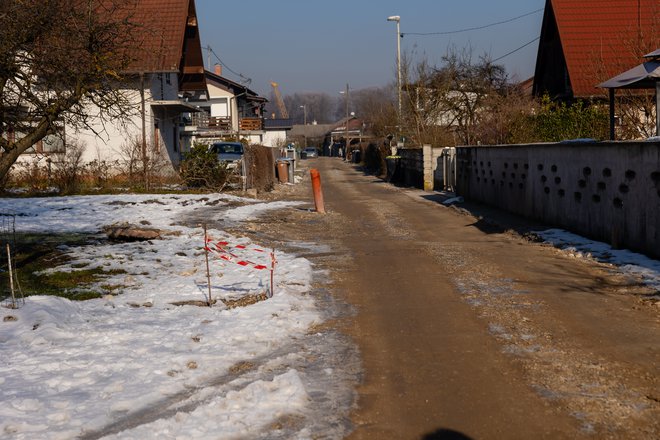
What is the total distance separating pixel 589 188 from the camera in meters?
13.8

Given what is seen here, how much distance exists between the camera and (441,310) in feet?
28.7

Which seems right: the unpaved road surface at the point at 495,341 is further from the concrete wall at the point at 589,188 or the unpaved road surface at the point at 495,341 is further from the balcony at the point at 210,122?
the balcony at the point at 210,122

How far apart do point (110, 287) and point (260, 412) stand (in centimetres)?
536

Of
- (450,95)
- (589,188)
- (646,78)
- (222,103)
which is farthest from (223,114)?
(589,188)

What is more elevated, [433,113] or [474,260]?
[433,113]

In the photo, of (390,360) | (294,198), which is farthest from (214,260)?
(294,198)

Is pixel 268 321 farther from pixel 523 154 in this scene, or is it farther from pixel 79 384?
pixel 523 154

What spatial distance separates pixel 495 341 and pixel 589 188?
7360 mm

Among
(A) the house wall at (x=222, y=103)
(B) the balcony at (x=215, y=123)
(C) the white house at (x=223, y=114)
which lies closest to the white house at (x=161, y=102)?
(B) the balcony at (x=215, y=123)

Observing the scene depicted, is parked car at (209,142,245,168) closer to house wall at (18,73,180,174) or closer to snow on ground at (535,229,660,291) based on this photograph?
house wall at (18,73,180,174)

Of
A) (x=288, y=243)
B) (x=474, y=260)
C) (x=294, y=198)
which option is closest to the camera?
(x=474, y=260)

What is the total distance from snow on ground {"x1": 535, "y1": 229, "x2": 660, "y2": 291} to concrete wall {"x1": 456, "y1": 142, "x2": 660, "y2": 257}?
189mm

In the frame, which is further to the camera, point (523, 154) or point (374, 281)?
point (523, 154)

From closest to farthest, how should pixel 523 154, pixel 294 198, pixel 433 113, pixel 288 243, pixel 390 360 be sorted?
pixel 390 360, pixel 288 243, pixel 523 154, pixel 294 198, pixel 433 113
